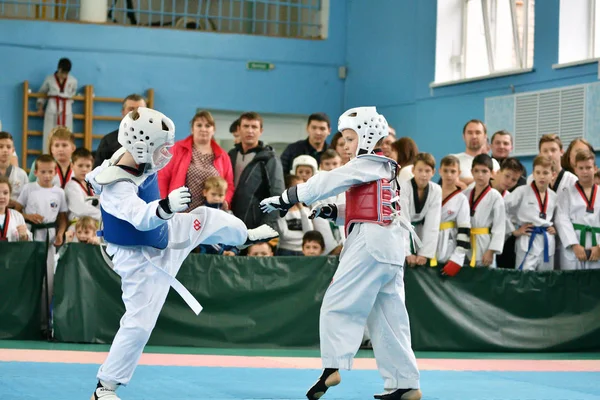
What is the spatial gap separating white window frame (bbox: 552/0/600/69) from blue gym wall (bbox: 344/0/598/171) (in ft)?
0.28

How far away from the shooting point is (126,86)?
16156mm

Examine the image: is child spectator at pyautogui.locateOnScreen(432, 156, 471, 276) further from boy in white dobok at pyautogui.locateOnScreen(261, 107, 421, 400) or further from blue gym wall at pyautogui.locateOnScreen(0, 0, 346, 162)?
blue gym wall at pyautogui.locateOnScreen(0, 0, 346, 162)

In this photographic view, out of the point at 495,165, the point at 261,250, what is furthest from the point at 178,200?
the point at 495,165

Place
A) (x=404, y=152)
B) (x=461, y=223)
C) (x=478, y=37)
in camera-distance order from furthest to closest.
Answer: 1. (x=478, y=37)
2. (x=404, y=152)
3. (x=461, y=223)

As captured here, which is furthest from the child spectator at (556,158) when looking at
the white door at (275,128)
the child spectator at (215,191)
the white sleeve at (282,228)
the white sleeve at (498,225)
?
the white door at (275,128)

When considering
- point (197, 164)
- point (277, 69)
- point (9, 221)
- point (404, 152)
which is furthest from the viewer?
point (277, 69)

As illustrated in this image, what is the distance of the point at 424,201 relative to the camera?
8594 millimetres

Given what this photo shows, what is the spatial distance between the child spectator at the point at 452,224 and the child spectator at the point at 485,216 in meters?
0.23

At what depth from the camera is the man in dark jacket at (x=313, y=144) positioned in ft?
32.0

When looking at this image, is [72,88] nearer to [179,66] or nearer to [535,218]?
[179,66]

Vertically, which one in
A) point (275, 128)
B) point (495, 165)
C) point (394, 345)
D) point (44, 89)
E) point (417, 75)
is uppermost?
point (417, 75)

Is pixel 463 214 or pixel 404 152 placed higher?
pixel 404 152

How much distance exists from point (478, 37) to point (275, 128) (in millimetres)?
3987

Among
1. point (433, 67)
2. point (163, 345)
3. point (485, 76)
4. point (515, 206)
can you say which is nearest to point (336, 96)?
point (433, 67)
